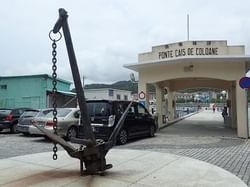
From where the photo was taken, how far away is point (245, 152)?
1044 cm

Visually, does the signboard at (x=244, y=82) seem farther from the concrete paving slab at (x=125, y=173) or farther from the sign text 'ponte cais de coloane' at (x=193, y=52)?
the concrete paving slab at (x=125, y=173)

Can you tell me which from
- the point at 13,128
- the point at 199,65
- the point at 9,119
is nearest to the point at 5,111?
the point at 9,119

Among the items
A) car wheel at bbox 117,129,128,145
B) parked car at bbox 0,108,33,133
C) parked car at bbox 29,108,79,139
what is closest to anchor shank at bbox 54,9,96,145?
car wheel at bbox 117,129,128,145

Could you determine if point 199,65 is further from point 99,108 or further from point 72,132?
point 72,132

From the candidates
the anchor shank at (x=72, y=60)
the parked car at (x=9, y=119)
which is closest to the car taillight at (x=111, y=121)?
the anchor shank at (x=72, y=60)

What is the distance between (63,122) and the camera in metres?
13.7

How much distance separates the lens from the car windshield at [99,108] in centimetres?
1212

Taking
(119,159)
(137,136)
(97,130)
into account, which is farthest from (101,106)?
(119,159)

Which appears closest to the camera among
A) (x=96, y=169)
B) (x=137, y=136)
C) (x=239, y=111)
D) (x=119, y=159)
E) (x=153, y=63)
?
(x=96, y=169)

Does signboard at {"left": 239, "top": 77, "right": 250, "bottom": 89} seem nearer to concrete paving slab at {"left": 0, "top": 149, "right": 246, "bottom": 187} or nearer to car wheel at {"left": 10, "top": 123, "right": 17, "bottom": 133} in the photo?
concrete paving slab at {"left": 0, "top": 149, "right": 246, "bottom": 187}

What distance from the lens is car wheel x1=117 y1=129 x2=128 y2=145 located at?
12.4 meters

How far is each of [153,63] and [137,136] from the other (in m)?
4.41

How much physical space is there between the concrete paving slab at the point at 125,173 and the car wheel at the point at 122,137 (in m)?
3.73

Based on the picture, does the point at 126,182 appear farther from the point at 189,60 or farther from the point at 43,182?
the point at 189,60
